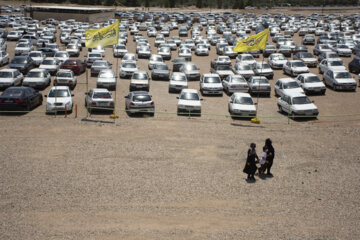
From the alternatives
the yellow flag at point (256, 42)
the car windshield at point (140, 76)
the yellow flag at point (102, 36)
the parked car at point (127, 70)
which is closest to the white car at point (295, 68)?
the yellow flag at point (256, 42)

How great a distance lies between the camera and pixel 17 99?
70.8ft

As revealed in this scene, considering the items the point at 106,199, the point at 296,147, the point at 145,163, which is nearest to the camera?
Result: the point at 106,199

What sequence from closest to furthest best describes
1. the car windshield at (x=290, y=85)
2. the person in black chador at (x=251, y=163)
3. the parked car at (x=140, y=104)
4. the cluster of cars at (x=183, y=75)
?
the person in black chador at (x=251, y=163), the parked car at (x=140, y=104), the cluster of cars at (x=183, y=75), the car windshield at (x=290, y=85)

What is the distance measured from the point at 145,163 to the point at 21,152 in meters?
5.21

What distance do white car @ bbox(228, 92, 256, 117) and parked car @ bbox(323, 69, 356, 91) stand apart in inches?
404

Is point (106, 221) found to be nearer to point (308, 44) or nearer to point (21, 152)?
point (21, 152)

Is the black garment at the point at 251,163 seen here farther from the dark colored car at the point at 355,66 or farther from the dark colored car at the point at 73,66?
the dark colored car at the point at 355,66

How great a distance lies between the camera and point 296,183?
534 inches

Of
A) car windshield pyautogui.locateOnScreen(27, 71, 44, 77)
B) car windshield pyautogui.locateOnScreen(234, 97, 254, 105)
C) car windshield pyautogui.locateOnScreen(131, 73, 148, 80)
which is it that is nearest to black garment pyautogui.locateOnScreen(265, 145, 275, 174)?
car windshield pyautogui.locateOnScreen(234, 97, 254, 105)

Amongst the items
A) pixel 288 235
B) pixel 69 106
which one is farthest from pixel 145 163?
pixel 69 106

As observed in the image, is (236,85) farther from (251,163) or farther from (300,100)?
(251,163)

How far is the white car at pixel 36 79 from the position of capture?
2784 cm

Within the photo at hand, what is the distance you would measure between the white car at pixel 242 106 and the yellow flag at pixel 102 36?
7835 millimetres

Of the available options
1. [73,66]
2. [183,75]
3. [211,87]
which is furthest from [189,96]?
[73,66]
